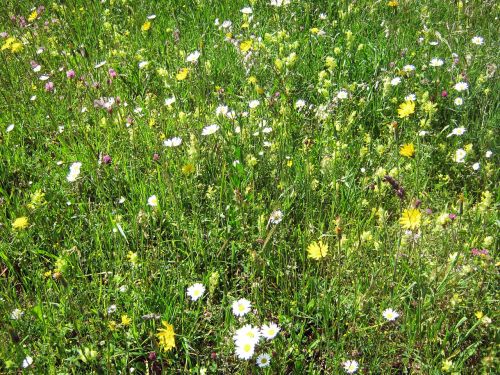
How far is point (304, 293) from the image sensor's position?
1.71m

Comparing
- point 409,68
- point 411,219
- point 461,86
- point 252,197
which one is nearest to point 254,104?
point 252,197

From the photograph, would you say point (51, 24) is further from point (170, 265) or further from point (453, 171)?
point (453, 171)

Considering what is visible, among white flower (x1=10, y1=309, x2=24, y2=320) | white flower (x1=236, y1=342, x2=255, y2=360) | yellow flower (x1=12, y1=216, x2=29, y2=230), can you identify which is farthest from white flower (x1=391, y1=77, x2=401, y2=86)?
white flower (x1=10, y1=309, x2=24, y2=320)

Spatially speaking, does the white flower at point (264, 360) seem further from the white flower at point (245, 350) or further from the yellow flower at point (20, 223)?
the yellow flower at point (20, 223)

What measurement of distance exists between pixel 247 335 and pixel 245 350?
51mm

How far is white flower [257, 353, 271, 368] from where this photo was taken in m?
1.47

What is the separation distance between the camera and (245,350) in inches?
59.1

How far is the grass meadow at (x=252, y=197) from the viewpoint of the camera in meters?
1.59

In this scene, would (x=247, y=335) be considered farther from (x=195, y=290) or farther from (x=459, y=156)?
(x=459, y=156)

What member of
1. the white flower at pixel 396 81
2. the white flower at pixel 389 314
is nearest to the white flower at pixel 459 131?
the white flower at pixel 396 81

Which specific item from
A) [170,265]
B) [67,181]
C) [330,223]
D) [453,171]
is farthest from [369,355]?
[67,181]

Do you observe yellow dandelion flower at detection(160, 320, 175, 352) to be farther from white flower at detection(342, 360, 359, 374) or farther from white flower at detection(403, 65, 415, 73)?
white flower at detection(403, 65, 415, 73)

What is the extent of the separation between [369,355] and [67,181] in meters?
1.50

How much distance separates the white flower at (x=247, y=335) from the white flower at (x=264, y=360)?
47mm
